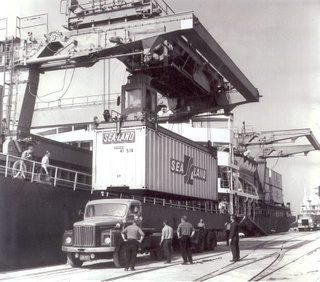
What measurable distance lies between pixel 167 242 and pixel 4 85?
9899mm

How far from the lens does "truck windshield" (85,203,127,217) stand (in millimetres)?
16289

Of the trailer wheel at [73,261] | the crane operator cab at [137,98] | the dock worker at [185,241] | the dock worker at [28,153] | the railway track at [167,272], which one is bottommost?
the railway track at [167,272]

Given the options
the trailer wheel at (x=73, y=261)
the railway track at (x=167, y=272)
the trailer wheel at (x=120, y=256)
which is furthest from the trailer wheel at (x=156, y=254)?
the trailer wheel at (x=73, y=261)

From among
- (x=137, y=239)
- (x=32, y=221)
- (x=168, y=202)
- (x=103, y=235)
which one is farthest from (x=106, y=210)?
(x=168, y=202)

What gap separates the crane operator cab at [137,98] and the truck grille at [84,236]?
713 cm

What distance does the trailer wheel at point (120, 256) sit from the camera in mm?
14946

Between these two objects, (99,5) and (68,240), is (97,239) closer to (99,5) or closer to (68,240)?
(68,240)

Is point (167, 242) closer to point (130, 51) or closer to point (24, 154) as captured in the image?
point (24, 154)

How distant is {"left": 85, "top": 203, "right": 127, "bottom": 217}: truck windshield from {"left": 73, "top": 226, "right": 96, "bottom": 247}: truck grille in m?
1.23

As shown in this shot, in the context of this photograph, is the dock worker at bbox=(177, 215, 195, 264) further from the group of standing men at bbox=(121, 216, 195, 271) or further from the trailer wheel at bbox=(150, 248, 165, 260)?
the trailer wheel at bbox=(150, 248, 165, 260)

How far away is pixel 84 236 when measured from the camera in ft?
49.9

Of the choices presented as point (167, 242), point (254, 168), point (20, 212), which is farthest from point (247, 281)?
point (254, 168)

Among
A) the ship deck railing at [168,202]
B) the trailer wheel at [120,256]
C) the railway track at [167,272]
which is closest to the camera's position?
the railway track at [167,272]

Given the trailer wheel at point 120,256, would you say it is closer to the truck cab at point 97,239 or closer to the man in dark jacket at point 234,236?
the truck cab at point 97,239
